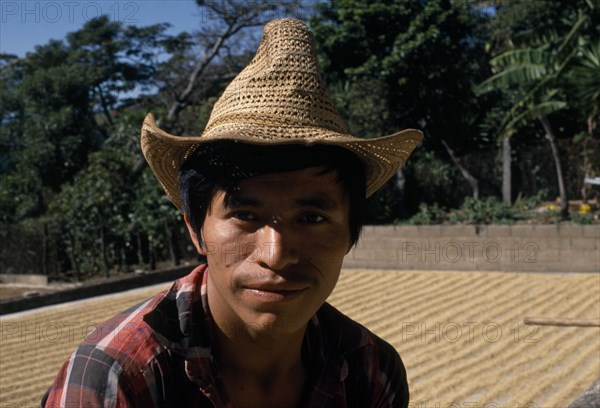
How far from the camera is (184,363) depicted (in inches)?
65.2

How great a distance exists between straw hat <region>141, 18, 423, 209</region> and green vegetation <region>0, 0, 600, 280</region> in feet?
30.6

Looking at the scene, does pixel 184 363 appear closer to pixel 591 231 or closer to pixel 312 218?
pixel 312 218

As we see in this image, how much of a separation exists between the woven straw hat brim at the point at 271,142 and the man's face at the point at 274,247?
0.09m

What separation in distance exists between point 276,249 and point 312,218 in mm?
137

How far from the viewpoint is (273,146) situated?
1.59 m

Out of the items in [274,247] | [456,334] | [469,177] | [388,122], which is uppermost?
[388,122]

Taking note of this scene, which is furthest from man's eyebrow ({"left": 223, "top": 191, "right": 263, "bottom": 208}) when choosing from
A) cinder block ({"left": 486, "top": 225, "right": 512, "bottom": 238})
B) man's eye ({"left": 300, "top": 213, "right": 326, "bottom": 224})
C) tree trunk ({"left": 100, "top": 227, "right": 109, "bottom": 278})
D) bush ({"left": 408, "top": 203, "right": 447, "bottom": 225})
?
bush ({"left": 408, "top": 203, "right": 447, "bottom": 225})

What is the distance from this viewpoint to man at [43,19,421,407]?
1.56 m

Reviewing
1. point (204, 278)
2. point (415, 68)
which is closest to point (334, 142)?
point (204, 278)

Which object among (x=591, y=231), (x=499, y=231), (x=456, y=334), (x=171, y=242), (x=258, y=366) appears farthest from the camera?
(x=171, y=242)

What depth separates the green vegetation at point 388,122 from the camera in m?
11.8

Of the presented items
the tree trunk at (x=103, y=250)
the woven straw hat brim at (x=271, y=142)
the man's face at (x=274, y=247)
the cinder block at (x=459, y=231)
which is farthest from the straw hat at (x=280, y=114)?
the tree trunk at (x=103, y=250)

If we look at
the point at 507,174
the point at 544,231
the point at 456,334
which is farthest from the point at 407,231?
the point at 456,334

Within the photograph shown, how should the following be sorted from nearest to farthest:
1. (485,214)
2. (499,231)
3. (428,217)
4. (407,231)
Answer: (499,231), (407,231), (485,214), (428,217)
